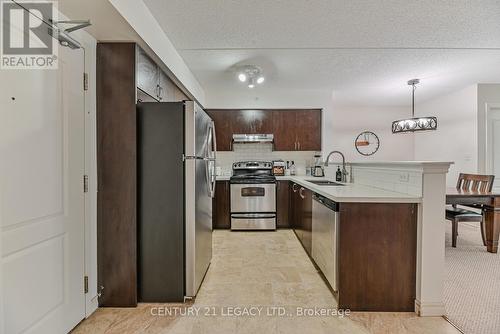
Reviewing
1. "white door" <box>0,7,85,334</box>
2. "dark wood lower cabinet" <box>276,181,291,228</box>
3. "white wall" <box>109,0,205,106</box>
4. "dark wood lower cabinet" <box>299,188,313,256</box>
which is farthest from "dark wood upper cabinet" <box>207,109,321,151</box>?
"white door" <box>0,7,85,334</box>

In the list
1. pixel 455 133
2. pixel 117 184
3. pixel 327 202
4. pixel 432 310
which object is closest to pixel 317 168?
pixel 327 202

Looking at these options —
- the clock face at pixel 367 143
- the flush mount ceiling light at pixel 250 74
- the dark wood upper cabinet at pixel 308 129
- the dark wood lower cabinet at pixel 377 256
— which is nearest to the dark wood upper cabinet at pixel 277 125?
the dark wood upper cabinet at pixel 308 129

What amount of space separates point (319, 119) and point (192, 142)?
11.1 ft

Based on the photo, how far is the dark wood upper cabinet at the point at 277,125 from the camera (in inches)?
198

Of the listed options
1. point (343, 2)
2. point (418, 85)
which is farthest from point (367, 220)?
point (418, 85)

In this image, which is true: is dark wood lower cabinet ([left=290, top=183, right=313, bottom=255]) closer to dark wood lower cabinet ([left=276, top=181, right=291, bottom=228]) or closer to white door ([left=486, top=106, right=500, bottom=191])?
dark wood lower cabinet ([left=276, top=181, right=291, bottom=228])

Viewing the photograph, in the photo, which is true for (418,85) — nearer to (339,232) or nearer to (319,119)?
(319,119)

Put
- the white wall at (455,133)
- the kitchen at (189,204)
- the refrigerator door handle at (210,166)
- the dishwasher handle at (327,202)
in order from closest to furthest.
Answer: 1. the kitchen at (189,204)
2. the dishwasher handle at (327,202)
3. the refrigerator door handle at (210,166)
4. the white wall at (455,133)

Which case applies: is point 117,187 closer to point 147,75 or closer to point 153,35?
point 147,75

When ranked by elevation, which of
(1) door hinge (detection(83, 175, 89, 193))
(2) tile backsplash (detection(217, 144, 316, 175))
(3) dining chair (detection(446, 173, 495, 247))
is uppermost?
(2) tile backsplash (detection(217, 144, 316, 175))

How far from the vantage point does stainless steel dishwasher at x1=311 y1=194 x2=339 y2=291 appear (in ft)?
7.05

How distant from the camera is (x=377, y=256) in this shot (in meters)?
2.07

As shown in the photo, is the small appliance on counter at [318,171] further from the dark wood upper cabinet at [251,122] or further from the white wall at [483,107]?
the white wall at [483,107]

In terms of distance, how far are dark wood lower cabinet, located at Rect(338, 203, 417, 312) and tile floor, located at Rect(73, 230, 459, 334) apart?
11 centimetres
